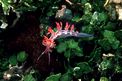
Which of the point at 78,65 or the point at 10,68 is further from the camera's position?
the point at 10,68

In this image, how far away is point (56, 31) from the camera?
3.88 metres

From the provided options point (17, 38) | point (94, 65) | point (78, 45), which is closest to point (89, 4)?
point (78, 45)

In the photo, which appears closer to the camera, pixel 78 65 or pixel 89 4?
pixel 78 65

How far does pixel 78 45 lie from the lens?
3916 mm

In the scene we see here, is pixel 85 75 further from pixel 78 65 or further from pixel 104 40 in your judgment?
pixel 104 40

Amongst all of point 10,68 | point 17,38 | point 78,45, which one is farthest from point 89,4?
point 10,68

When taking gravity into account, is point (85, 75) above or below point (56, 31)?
below

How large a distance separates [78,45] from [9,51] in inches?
38.6

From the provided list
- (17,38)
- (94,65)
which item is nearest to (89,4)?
(94,65)

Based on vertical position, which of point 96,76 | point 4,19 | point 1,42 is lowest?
point 96,76

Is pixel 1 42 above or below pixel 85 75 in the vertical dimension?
above

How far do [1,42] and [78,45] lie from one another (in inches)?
42.8

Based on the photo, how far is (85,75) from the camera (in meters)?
3.80

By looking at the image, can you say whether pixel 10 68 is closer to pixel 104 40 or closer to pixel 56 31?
pixel 56 31
